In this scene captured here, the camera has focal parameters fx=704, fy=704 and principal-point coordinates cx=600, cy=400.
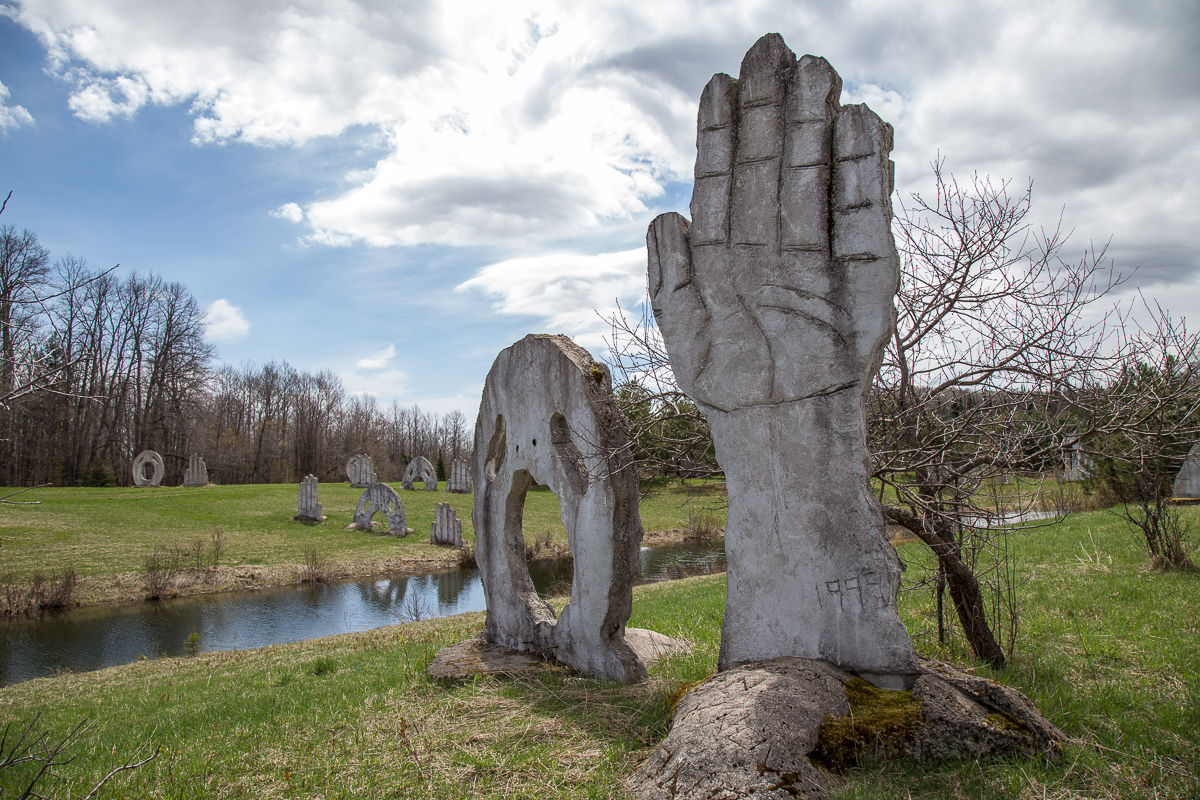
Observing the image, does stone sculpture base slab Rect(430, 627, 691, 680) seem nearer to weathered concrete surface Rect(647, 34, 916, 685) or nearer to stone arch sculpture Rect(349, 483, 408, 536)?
weathered concrete surface Rect(647, 34, 916, 685)

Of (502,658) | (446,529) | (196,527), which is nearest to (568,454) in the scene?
(502,658)

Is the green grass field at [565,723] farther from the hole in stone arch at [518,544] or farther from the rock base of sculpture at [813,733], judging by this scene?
the hole in stone arch at [518,544]

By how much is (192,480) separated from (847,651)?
44.8m

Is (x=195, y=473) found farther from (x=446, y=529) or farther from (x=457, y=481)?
(x=446, y=529)

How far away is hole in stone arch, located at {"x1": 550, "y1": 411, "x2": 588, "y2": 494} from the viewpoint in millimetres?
6559

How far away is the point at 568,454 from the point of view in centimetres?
674

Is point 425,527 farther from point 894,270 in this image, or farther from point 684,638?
point 894,270

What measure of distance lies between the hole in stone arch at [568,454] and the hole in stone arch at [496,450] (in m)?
1.28

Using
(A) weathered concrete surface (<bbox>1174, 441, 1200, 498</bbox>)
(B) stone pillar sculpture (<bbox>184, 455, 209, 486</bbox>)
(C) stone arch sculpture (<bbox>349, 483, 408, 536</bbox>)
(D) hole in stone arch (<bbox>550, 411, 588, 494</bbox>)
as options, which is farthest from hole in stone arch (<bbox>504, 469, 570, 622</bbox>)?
(B) stone pillar sculpture (<bbox>184, 455, 209, 486</bbox>)

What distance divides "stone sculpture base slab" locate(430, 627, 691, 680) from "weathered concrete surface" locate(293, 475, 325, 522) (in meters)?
24.3

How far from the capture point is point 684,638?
7.50 metres

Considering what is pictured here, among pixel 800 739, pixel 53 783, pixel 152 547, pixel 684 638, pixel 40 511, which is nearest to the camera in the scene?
pixel 800 739

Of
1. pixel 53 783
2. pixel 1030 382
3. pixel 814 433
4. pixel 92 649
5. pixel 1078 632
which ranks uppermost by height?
pixel 1030 382

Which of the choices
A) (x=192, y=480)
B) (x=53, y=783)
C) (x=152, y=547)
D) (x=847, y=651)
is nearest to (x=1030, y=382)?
(x=847, y=651)
